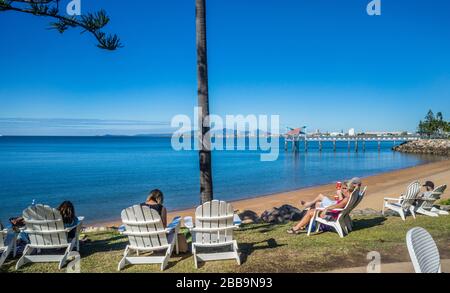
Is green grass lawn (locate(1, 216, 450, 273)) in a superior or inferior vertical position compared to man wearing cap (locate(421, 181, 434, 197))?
inferior

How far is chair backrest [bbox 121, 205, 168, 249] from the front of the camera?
17.9 feet

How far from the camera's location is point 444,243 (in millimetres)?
6223

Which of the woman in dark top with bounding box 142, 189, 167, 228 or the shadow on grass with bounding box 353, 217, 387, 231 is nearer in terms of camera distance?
the woman in dark top with bounding box 142, 189, 167, 228

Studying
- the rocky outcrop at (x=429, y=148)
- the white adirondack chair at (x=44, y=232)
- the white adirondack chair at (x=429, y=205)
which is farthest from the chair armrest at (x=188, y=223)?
the rocky outcrop at (x=429, y=148)

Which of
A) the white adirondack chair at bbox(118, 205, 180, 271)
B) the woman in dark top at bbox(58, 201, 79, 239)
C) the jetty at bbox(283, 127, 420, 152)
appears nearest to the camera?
the white adirondack chair at bbox(118, 205, 180, 271)

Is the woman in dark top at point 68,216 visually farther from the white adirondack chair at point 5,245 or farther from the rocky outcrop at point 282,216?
the rocky outcrop at point 282,216

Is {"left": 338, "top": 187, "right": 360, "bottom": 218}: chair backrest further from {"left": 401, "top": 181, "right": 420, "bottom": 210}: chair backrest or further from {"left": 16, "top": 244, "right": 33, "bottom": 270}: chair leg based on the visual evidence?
{"left": 16, "top": 244, "right": 33, "bottom": 270}: chair leg

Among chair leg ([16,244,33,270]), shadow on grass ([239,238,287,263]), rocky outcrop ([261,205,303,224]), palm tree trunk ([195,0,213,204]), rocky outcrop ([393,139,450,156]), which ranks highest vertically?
palm tree trunk ([195,0,213,204])

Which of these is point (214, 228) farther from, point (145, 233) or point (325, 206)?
point (325, 206)

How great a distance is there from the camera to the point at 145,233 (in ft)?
18.1

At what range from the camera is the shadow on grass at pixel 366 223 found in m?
7.73

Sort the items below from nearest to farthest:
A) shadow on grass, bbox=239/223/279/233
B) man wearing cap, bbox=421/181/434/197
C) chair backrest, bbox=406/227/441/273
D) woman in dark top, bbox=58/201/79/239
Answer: chair backrest, bbox=406/227/441/273 → woman in dark top, bbox=58/201/79/239 → shadow on grass, bbox=239/223/279/233 → man wearing cap, bbox=421/181/434/197

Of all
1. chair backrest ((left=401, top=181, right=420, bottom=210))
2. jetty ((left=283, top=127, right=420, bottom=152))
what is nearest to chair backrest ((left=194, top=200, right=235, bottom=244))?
chair backrest ((left=401, top=181, right=420, bottom=210))

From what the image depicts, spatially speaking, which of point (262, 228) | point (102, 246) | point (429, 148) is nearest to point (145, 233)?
point (102, 246)
